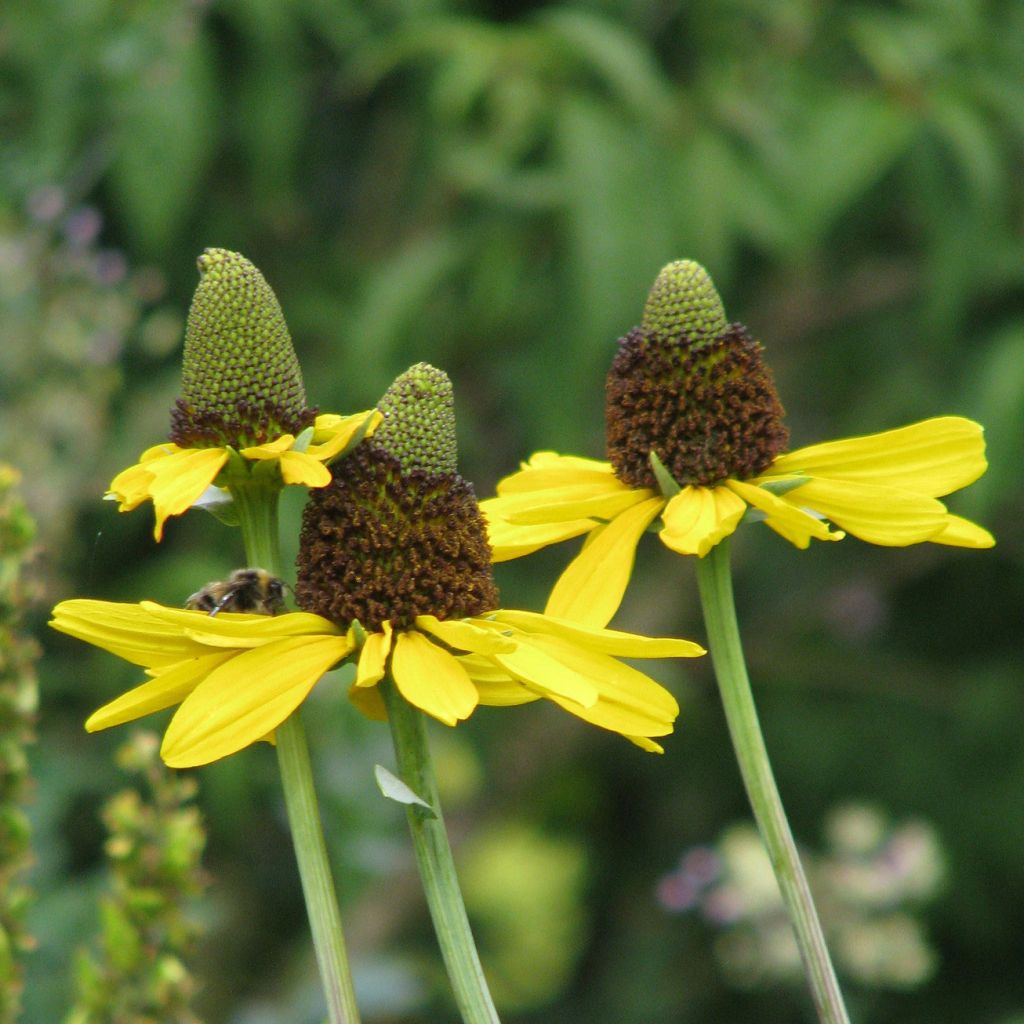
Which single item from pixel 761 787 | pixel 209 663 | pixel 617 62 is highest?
pixel 617 62

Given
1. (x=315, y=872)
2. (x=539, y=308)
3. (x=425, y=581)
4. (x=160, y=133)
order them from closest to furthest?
(x=315, y=872), (x=425, y=581), (x=160, y=133), (x=539, y=308)

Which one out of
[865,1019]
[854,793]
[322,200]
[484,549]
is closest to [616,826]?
[854,793]

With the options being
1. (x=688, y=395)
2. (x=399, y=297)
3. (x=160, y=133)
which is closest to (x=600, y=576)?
(x=688, y=395)

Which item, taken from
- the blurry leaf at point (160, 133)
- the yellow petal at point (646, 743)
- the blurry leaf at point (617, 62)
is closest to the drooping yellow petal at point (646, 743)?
the yellow petal at point (646, 743)

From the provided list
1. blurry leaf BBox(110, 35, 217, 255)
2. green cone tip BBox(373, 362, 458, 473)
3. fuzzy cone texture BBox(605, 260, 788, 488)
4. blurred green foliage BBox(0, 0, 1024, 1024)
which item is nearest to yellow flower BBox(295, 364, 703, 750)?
green cone tip BBox(373, 362, 458, 473)

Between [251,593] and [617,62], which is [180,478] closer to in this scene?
[251,593]

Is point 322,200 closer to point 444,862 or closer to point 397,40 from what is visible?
point 397,40

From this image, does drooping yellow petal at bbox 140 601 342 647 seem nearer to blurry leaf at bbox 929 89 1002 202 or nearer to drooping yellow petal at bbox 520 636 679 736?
drooping yellow petal at bbox 520 636 679 736
